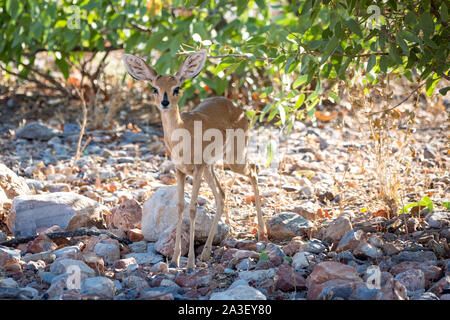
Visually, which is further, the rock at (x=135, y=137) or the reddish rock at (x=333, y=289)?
the rock at (x=135, y=137)

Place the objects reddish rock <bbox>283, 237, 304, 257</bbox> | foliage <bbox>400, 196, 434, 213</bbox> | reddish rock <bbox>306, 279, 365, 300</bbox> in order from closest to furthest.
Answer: reddish rock <bbox>306, 279, 365, 300</bbox>
reddish rock <bbox>283, 237, 304, 257</bbox>
foliage <bbox>400, 196, 434, 213</bbox>

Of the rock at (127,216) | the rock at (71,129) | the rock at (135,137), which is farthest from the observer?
the rock at (71,129)

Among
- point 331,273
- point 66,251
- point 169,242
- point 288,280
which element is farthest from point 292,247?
point 66,251

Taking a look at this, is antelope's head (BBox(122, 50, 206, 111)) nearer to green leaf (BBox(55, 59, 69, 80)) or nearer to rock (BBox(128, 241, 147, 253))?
rock (BBox(128, 241, 147, 253))

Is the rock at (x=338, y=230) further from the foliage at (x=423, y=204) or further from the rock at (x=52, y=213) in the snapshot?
the rock at (x=52, y=213)

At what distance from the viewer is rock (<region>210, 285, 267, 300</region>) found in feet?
13.3

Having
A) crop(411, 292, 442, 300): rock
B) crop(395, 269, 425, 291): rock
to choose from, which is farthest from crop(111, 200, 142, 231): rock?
crop(411, 292, 442, 300): rock

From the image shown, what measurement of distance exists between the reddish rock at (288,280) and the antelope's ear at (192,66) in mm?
1950

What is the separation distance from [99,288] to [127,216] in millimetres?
1955

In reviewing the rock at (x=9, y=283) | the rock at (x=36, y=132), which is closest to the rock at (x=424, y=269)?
the rock at (x=9, y=283)

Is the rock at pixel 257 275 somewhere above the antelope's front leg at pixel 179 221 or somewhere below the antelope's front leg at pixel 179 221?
below

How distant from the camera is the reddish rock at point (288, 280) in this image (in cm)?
443

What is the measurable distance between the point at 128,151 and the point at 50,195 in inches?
128
